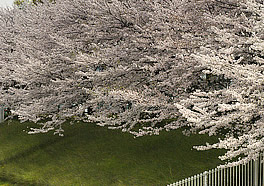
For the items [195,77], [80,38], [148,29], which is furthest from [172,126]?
[80,38]

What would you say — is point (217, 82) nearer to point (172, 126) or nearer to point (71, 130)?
point (172, 126)

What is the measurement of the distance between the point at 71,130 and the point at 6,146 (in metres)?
3.62

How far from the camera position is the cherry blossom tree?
784 centimetres

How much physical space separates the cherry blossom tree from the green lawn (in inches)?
60.9

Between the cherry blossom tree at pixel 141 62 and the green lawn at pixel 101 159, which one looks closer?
the cherry blossom tree at pixel 141 62

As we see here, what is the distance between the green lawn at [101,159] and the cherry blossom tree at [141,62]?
5.08 ft

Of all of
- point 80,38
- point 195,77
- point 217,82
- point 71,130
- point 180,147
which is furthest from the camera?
point 71,130

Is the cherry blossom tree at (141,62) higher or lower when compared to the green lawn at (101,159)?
higher

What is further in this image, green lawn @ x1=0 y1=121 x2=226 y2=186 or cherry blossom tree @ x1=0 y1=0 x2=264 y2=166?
green lawn @ x1=0 y1=121 x2=226 y2=186

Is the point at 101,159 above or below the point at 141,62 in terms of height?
below

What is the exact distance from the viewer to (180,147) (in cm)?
1319

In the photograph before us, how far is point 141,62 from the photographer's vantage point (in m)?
10.2

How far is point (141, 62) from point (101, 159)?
4.38 meters

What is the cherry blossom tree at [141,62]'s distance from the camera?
25.7 ft
